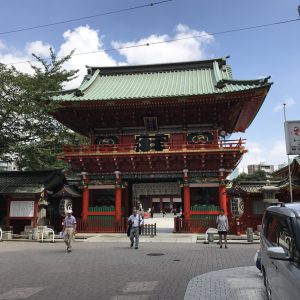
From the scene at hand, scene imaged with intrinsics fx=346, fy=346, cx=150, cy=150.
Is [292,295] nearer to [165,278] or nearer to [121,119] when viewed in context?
[165,278]

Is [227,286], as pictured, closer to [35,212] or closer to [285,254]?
[285,254]

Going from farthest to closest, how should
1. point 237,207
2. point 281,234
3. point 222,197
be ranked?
point 222,197
point 237,207
point 281,234

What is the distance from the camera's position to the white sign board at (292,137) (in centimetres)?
1171

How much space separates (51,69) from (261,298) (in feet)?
95.8

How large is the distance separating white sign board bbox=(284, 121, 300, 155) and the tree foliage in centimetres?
1686

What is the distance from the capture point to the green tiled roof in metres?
25.1

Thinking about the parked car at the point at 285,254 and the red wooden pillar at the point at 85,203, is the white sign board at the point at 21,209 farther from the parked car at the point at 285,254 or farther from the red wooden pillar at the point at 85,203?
the parked car at the point at 285,254

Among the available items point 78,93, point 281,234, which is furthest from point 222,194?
point 281,234

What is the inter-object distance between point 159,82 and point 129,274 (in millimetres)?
21903

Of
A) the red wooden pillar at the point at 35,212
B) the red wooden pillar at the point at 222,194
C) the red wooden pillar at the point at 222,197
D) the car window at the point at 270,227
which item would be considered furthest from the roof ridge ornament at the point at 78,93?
the car window at the point at 270,227

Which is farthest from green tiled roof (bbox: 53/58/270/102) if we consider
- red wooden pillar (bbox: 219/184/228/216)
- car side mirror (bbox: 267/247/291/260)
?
car side mirror (bbox: 267/247/291/260)

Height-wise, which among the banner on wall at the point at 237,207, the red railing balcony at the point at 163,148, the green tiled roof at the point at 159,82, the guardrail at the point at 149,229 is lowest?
the guardrail at the point at 149,229

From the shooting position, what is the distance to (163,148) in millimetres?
26016

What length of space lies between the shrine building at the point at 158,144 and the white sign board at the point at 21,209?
3.77m
